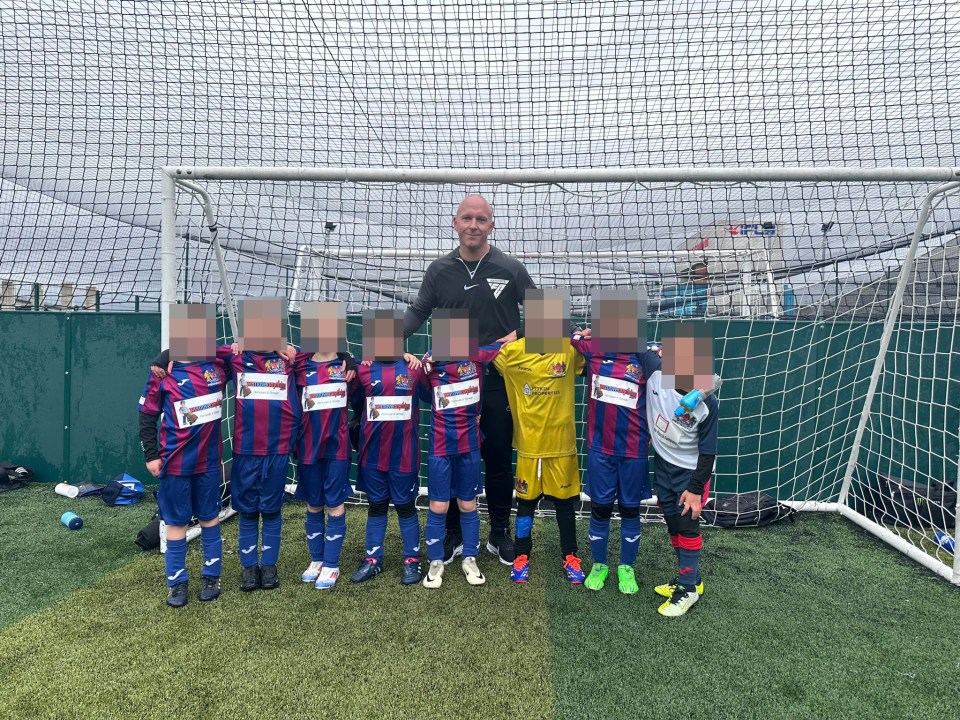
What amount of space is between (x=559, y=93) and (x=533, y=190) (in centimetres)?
97

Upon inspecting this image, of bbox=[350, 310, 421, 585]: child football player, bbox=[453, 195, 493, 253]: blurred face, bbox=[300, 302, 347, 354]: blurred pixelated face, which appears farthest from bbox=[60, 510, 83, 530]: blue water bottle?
bbox=[453, 195, 493, 253]: blurred face

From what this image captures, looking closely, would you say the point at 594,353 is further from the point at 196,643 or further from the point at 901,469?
the point at 901,469

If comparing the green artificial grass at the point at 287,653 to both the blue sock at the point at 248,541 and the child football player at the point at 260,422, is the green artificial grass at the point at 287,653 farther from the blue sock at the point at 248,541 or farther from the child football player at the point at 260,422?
the child football player at the point at 260,422

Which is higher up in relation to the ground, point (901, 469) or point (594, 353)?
point (594, 353)

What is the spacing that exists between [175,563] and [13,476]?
290 centimetres

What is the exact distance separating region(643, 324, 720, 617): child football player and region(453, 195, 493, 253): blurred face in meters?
1.04

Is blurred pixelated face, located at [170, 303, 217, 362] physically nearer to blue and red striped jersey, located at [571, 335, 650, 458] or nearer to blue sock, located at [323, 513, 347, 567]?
blue sock, located at [323, 513, 347, 567]

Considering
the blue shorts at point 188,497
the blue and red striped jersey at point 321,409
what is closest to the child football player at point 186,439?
the blue shorts at point 188,497

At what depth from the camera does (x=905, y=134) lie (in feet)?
12.2

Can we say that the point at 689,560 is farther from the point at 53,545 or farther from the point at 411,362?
the point at 53,545

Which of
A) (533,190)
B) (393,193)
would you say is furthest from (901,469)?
(393,193)

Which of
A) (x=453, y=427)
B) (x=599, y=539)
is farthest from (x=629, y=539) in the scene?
(x=453, y=427)

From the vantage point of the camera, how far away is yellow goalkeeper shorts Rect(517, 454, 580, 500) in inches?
99.0

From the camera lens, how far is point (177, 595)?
2338 mm
